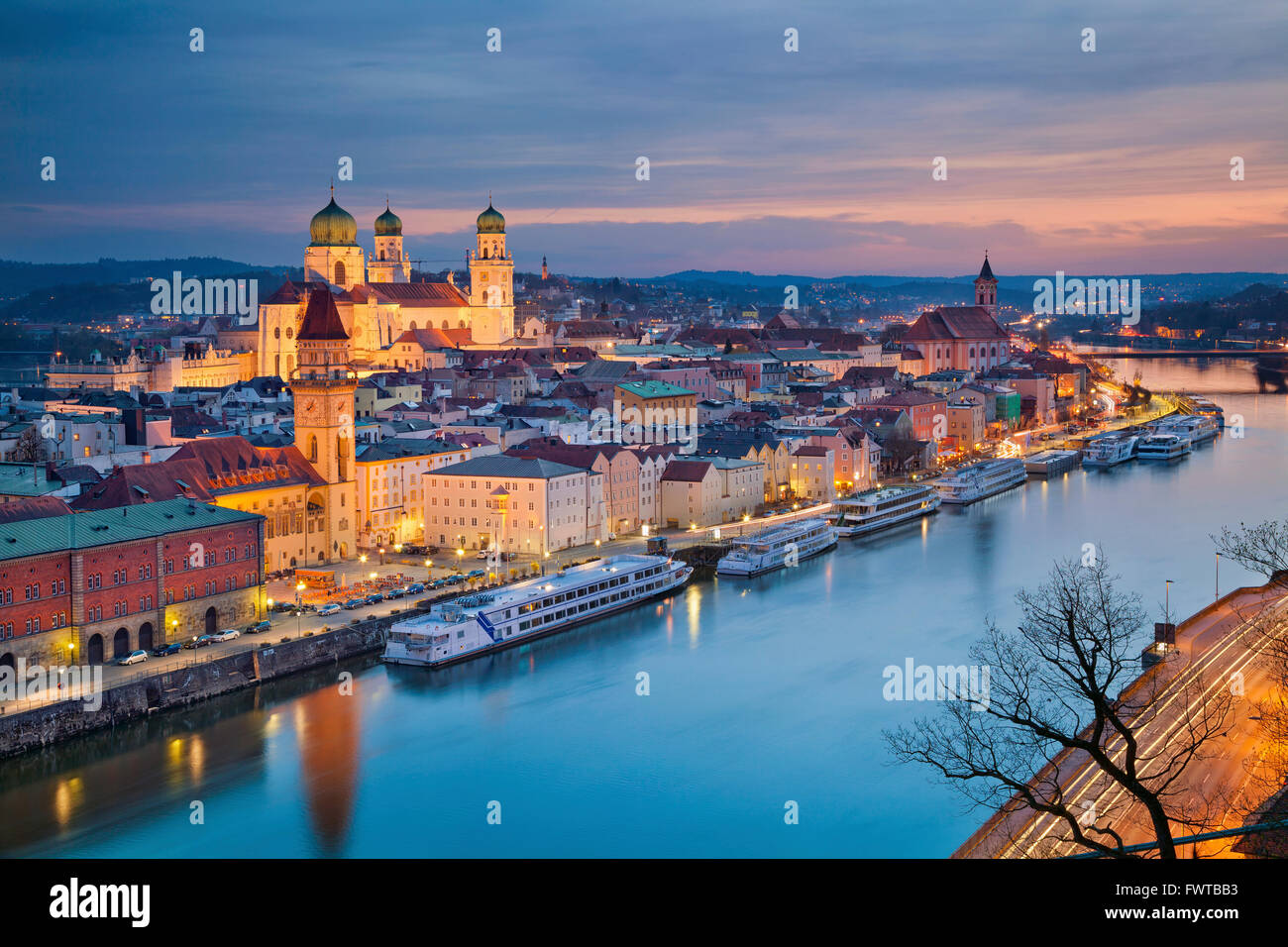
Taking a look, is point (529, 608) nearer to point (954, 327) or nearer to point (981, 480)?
point (981, 480)

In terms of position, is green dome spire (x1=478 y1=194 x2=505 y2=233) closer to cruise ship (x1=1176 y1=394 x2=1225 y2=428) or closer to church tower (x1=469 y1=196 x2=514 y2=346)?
church tower (x1=469 y1=196 x2=514 y2=346)

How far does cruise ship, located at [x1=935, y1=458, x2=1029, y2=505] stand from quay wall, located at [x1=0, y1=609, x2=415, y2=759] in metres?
11.4

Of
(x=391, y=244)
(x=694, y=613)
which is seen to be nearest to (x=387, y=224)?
(x=391, y=244)

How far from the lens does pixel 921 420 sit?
2591 cm

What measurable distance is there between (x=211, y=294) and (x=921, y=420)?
2406 centimetres

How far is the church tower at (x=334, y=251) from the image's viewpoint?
30266 millimetres

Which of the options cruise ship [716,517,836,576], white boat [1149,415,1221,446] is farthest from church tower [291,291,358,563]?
white boat [1149,415,1221,446]

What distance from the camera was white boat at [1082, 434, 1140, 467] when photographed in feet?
→ 84.3

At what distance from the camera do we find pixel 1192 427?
28.9 metres

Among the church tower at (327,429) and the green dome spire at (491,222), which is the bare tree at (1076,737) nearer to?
the church tower at (327,429)

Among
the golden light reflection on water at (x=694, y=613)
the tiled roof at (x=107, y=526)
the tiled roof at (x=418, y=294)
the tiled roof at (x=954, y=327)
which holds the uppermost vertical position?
the tiled roof at (x=418, y=294)

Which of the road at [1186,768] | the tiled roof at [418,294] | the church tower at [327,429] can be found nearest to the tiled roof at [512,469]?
the church tower at [327,429]

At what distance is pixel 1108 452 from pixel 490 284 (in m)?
14.7

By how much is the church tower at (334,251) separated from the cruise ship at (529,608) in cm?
1817
